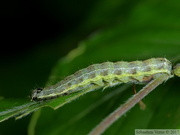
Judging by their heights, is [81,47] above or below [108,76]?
above

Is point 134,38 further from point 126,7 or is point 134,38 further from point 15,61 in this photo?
point 15,61

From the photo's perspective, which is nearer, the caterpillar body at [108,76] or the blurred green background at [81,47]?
the caterpillar body at [108,76]

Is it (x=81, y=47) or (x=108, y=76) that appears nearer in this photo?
(x=108, y=76)

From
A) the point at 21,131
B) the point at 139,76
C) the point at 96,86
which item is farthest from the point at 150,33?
the point at 21,131

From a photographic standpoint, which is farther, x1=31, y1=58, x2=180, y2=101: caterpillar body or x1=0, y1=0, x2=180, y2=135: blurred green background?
x1=0, y1=0, x2=180, y2=135: blurred green background
